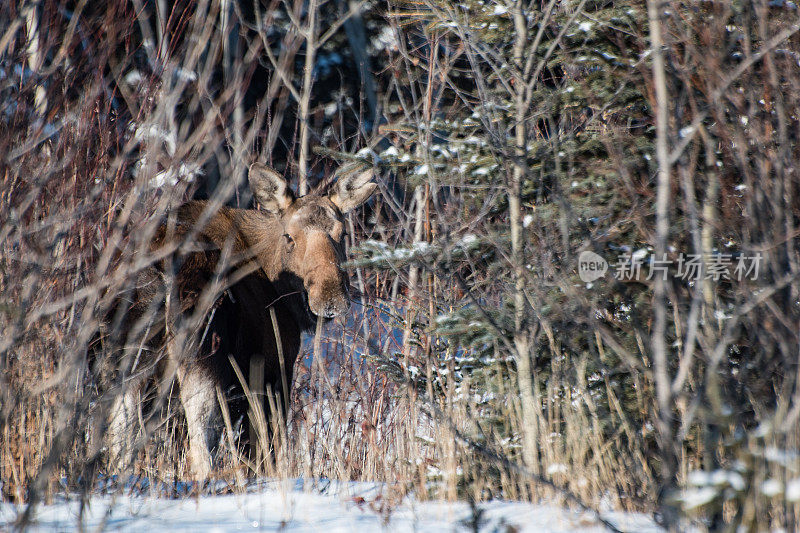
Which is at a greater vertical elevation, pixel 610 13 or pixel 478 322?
pixel 610 13

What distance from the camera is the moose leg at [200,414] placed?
5.31 meters

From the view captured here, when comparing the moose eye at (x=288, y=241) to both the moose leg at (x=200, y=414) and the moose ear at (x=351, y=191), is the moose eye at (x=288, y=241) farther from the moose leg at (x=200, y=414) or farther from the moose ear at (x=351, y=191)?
the moose leg at (x=200, y=414)

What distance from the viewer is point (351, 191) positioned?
23.5ft

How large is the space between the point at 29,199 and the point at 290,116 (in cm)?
1189

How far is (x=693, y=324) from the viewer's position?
2.72 meters

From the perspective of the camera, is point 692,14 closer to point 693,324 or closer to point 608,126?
point 608,126

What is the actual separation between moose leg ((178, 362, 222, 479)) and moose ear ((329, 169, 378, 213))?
2.37m

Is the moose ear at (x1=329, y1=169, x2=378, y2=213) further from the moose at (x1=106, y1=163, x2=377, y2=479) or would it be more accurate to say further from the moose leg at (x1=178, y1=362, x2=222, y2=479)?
the moose leg at (x1=178, y1=362, x2=222, y2=479)

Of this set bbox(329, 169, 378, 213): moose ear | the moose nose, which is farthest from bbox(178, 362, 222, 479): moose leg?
bbox(329, 169, 378, 213): moose ear

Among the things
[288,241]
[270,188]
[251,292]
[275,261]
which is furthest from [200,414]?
[270,188]

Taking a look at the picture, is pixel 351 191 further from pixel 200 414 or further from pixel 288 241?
pixel 200 414

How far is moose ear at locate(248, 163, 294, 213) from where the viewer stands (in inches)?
262

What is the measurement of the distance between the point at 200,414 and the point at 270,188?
2.35 metres

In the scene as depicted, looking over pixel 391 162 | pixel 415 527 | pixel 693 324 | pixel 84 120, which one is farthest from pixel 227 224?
pixel 693 324
